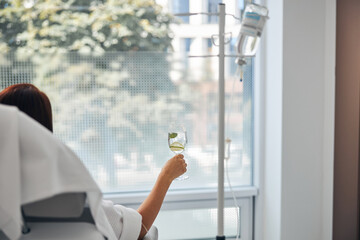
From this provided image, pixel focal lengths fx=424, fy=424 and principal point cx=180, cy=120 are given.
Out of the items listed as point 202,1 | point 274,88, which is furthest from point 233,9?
point 274,88

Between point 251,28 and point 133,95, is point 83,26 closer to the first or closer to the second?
point 133,95

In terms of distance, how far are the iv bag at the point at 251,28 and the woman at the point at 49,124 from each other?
0.55 meters

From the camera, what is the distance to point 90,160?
2.54 m

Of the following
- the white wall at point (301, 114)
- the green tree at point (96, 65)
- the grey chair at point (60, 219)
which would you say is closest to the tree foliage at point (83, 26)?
the green tree at point (96, 65)

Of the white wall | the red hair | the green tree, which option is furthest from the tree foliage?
the red hair

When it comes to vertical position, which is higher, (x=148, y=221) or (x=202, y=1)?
(x=202, y=1)

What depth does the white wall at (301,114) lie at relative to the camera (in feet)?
7.81

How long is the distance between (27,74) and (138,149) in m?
0.78

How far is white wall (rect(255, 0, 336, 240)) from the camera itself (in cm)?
238

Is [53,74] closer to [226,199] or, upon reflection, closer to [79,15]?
[79,15]

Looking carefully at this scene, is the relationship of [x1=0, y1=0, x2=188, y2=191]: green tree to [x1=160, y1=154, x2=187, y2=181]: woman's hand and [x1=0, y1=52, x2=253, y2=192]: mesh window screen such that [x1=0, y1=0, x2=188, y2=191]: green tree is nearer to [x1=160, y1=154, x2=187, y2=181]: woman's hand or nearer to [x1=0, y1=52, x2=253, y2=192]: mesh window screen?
[x1=0, y1=52, x2=253, y2=192]: mesh window screen

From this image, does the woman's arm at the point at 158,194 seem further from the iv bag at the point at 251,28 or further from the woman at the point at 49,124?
the iv bag at the point at 251,28

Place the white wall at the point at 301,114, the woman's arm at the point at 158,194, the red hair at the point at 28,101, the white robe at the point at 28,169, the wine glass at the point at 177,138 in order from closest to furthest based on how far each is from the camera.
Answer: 1. the white robe at the point at 28,169
2. the red hair at the point at 28,101
3. the woman's arm at the point at 158,194
4. the wine glass at the point at 177,138
5. the white wall at the point at 301,114

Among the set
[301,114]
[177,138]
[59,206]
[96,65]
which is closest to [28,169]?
[59,206]
